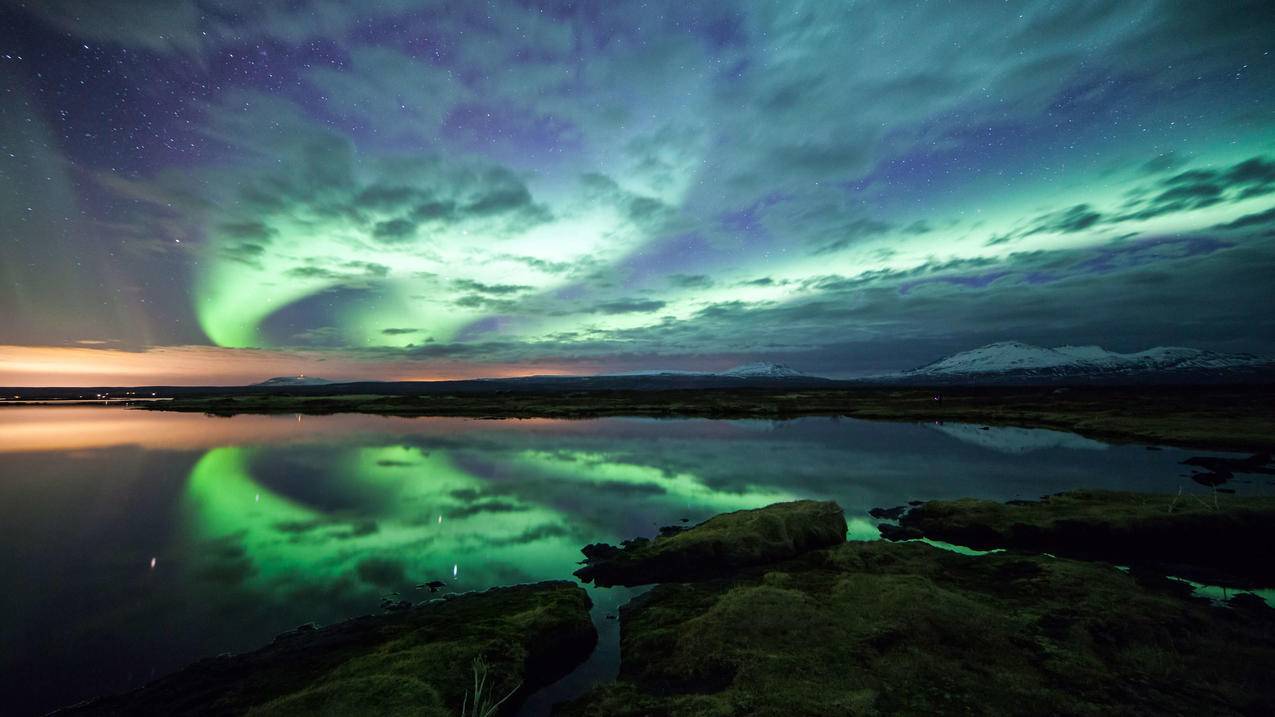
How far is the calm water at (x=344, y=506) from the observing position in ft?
44.7

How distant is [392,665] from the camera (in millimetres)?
9938

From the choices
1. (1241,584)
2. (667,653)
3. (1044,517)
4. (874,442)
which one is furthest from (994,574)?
(874,442)

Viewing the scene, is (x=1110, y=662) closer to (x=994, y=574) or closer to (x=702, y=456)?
(x=994, y=574)

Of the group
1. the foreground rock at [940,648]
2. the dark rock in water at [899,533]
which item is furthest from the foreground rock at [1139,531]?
the foreground rock at [940,648]

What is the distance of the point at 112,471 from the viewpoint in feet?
118

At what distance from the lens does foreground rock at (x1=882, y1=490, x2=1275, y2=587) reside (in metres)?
16.7

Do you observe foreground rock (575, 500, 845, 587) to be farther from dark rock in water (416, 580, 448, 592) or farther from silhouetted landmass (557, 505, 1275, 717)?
dark rock in water (416, 580, 448, 592)

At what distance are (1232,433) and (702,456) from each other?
52.2 m

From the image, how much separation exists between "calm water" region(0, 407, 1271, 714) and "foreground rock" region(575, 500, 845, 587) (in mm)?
1347

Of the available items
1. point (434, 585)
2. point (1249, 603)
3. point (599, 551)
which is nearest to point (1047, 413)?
point (1249, 603)

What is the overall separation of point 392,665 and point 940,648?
1155 cm

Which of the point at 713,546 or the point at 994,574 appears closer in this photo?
the point at 994,574

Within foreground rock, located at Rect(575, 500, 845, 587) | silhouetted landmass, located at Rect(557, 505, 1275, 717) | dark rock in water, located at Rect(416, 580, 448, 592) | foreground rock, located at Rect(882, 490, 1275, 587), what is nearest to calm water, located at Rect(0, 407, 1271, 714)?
dark rock in water, located at Rect(416, 580, 448, 592)

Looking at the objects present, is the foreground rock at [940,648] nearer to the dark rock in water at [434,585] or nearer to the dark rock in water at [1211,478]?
the dark rock in water at [434,585]
